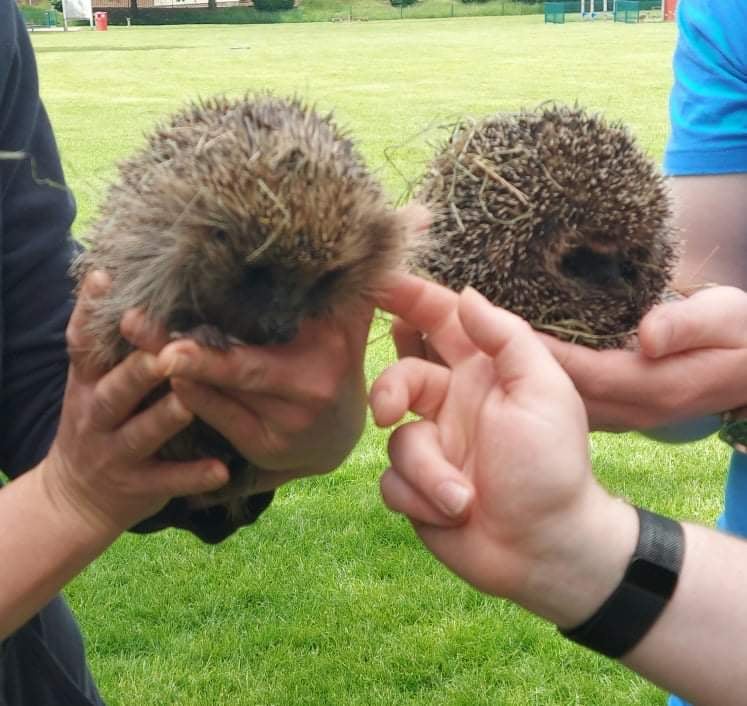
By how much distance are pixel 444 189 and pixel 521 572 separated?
2.94 feet

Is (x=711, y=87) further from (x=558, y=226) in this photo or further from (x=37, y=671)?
(x=37, y=671)

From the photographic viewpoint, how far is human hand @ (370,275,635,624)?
175 centimetres

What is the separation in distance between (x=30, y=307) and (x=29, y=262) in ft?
0.38

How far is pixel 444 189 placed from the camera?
2277 millimetres

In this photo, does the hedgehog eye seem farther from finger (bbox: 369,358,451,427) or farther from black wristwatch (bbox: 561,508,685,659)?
black wristwatch (bbox: 561,508,685,659)

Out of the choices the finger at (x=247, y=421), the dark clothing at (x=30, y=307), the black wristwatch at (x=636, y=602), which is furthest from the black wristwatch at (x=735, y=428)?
the dark clothing at (x=30, y=307)

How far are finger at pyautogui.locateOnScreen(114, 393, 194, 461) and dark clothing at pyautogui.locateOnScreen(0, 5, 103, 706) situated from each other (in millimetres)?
540

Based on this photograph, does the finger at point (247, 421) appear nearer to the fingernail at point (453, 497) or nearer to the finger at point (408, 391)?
the finger at point (408, 391)

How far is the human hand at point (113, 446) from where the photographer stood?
1.92m

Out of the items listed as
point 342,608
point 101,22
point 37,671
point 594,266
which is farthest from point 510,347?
point 101,22

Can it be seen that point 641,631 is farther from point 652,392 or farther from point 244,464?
point 244,464

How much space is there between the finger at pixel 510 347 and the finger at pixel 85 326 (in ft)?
2.40

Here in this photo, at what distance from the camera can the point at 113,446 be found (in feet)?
6.50

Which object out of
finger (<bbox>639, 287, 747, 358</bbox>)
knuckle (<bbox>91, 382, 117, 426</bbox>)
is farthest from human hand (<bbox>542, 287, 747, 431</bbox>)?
knuckle (<bbox>91, 382, 117, 426</bbox>)
